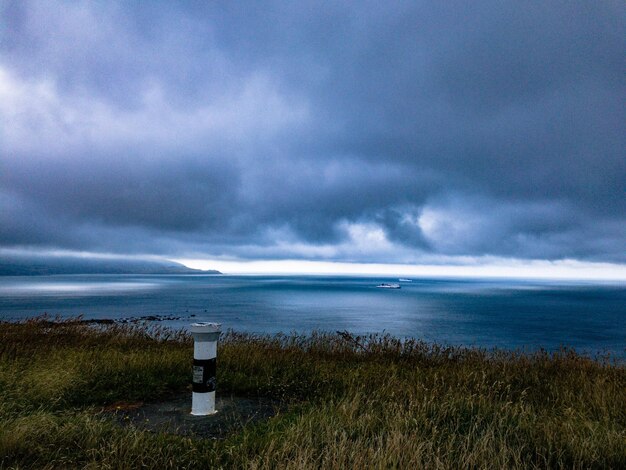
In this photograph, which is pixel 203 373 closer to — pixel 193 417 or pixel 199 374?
pixel 199 374

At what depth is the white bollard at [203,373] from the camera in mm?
6219

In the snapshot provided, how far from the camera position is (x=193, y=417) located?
243 inches

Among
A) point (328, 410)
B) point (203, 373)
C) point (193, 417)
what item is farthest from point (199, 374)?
point (328, 410)

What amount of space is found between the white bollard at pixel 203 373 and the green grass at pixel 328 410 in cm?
102

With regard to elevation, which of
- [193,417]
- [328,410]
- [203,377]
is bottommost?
[193,417]

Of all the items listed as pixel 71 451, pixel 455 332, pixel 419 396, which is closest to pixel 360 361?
pixel 419 396

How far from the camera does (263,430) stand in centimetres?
541

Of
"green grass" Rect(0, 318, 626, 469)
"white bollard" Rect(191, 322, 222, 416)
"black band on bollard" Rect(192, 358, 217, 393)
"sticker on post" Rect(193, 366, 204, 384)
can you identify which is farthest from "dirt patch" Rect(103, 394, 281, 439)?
"sticker on post" Rect(193, 366, 204, 384)

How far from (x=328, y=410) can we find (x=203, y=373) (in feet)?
6.82

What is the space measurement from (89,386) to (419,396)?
6.22 metres

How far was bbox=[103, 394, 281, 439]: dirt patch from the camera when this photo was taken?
18.5ft

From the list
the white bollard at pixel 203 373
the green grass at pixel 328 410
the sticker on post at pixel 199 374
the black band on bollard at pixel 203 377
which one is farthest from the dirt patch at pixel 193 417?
the sticker on post at pixel 199 374

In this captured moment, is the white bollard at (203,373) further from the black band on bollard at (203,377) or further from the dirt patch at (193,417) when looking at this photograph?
the dirt patch at (193,417)

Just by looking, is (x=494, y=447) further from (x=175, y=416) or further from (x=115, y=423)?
(x=115, y=423)
